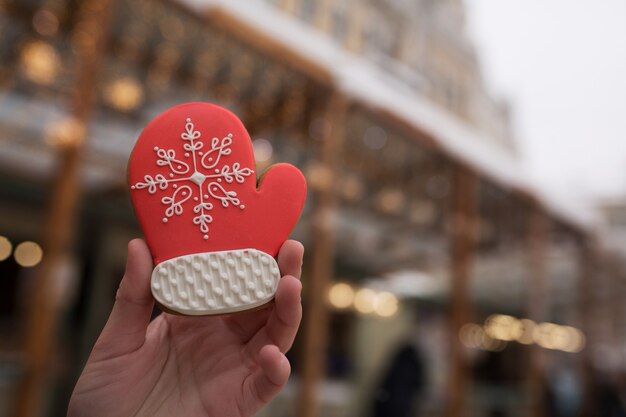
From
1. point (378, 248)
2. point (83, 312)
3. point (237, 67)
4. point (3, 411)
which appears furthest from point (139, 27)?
point (378, 248)

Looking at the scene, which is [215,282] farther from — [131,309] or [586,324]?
[586,324]

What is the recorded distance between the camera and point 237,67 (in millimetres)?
4258

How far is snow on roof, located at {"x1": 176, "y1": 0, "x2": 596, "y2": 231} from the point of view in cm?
320

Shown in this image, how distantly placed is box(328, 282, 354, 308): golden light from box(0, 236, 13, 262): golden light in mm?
4758

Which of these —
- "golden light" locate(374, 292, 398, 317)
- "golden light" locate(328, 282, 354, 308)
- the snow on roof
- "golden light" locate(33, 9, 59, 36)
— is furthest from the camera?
"golden light" locate(374, 292, 398, 317)

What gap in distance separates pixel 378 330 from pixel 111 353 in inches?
331

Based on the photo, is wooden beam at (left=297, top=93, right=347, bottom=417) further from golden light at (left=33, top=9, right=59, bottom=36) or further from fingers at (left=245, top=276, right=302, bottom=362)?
fingers at (left=245, top=276, right=302, bottom=362)

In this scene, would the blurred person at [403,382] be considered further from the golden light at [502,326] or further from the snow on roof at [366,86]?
the golden light at [502,326]

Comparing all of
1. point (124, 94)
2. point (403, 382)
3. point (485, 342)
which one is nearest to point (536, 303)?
point (403, 382)

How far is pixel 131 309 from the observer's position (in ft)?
2.65

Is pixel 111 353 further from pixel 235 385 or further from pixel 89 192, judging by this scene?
pixel 89 192

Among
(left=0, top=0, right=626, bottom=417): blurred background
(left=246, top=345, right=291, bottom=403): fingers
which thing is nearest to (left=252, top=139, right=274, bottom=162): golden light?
(left=0, top=0, right=626, bottom=417): blurred background

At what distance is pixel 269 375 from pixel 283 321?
0.08 metres

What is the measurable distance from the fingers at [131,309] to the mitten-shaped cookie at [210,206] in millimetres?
23
